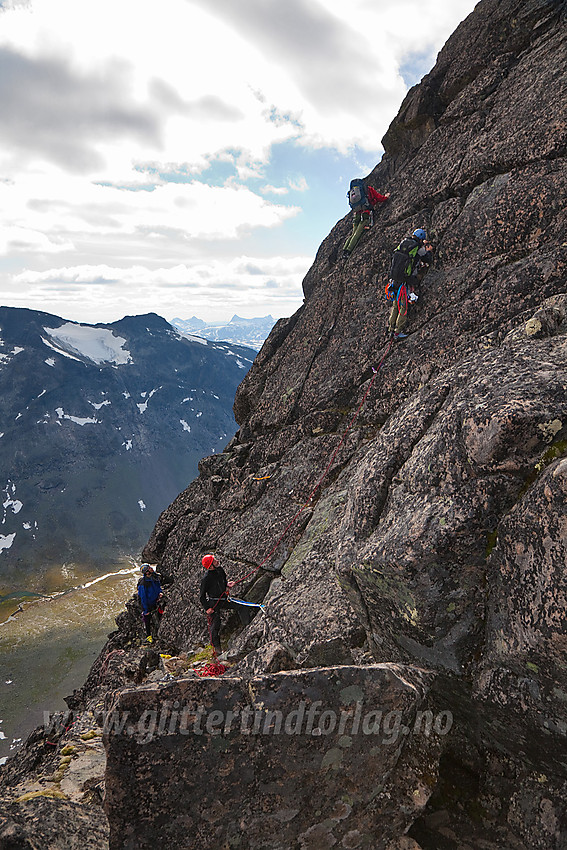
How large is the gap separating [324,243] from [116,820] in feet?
103

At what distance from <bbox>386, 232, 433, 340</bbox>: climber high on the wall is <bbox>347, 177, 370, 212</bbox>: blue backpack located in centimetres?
695

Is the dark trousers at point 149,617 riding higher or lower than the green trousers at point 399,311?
lower

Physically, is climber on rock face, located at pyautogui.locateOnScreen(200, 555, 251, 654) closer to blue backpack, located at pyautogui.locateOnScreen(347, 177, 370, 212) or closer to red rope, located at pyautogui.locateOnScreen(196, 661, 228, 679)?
red rope, located at pyautogui.locateOnScreen(196, 661, 228, 679)

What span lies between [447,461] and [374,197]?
21.8 m

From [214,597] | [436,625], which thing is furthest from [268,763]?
[214,597]

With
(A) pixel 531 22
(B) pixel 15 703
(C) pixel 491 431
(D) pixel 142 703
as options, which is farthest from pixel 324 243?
(B) pixel 15 703

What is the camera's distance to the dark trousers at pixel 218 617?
18.0 meters

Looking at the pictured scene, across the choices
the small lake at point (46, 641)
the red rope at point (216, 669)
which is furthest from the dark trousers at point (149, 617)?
the small lake at point (46, 641)

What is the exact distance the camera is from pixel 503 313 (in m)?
16.2

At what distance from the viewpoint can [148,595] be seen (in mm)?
23438

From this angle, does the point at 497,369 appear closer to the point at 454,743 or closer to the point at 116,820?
the point at 454,743

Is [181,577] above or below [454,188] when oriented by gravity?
below

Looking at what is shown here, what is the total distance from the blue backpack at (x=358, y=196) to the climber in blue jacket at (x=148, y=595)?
23.4 meters

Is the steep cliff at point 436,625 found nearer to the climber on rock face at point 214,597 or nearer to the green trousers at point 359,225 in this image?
the climber on rock face at point 214,597
